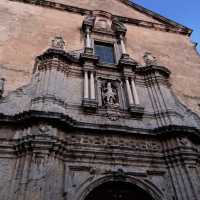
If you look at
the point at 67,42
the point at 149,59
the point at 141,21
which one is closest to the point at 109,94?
the point at 149,59

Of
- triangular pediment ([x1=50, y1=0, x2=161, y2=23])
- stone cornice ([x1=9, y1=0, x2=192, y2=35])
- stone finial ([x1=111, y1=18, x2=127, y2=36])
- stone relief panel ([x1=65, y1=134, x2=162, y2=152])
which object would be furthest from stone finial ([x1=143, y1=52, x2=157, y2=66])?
stone relief panel ([x1=65, y1=134, x2=162, y2=152])

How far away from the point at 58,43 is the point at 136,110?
3.50 metres

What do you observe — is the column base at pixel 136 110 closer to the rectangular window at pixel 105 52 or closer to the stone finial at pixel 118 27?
the rectangular window at pixel 105 52

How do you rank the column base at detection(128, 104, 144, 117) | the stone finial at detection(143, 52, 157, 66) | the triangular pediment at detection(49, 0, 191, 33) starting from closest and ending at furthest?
the column base at detection(128, 104, 144, 117)
the stone finial at detection(143, 52, 157, 66)
the triangular pediment at detection(49, 0, 191, 33)

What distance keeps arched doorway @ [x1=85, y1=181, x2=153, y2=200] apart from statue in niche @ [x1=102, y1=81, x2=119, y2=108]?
2129 mm

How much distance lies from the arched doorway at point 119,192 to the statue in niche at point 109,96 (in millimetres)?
2129

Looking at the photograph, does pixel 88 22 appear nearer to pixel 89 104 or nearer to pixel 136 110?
pixel 89 104

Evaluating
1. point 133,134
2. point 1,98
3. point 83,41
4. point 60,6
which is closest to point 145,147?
point 133,134

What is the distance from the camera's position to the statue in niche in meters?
7.14

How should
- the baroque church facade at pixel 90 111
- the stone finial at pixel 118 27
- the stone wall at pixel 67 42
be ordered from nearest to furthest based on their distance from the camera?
the baroque church facade at pixel 90 111, the stone wall at pixel 67 42, the stone finial at pixel 118 27

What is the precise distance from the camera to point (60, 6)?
10.7 meters

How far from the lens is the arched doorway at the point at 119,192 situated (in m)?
5.74

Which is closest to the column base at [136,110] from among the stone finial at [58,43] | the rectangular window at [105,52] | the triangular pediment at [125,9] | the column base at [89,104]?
the column base at [89,104]

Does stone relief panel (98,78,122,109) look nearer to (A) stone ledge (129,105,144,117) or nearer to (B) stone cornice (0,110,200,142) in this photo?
(A) stone ledge (129,105,144,117)
